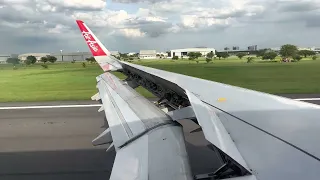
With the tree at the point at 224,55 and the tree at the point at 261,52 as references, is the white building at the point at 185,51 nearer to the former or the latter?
the tree at the point at 224,55

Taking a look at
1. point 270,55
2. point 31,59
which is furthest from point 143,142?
point 31,59

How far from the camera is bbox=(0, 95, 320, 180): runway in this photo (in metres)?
3.75

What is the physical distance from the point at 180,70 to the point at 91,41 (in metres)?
4.18

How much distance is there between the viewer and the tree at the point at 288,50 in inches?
445

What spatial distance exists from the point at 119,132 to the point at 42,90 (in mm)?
11456

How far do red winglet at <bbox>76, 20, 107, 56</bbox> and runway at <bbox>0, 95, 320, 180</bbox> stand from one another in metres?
1.59

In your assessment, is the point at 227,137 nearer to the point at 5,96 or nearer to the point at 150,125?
the point at 150,125

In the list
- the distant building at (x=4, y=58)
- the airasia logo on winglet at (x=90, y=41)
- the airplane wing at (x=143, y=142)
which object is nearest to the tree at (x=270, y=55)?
the airasia logo on winglet at (x=90, y=41)

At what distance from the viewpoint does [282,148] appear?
1.32 meters

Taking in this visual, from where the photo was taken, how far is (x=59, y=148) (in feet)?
15.9

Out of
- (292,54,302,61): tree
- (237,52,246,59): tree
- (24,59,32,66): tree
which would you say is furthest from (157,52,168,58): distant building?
(24,59,32,66): tree

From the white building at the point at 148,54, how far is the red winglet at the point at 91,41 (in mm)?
4820

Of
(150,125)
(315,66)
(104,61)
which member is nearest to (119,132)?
(150,125)

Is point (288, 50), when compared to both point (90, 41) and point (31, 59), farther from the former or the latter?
point (31, 59)
